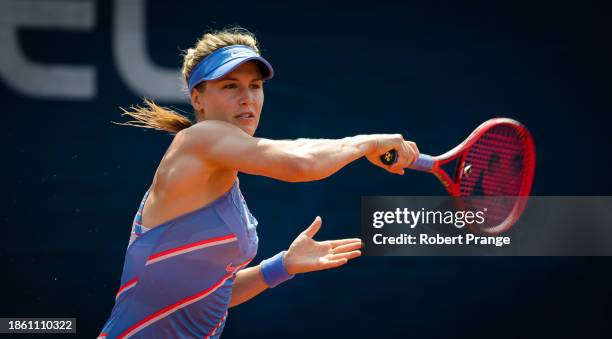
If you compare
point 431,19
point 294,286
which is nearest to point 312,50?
point 431,19

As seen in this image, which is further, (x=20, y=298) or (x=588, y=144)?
(x=588, y=144)

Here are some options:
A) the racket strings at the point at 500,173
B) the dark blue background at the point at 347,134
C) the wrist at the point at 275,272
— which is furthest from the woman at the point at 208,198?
the dark blue background at the point at 347,134

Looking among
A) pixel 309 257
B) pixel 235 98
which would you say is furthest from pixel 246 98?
pixel 309 257

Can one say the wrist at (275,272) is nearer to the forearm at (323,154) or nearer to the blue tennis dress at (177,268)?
the blue tennis dress at (177,268)

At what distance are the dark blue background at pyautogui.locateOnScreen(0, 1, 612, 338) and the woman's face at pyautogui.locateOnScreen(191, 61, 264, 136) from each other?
1.57 m

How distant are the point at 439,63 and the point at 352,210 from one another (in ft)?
3.06

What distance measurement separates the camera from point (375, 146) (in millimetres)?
2377

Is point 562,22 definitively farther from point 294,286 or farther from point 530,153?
point 294,286

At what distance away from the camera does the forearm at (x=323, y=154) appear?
85.1 inches

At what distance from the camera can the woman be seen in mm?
2164

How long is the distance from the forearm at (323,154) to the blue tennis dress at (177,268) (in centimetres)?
28

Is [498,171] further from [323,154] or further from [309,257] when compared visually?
[323,154]

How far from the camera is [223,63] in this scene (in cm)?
233

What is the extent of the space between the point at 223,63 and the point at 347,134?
1.80 m
